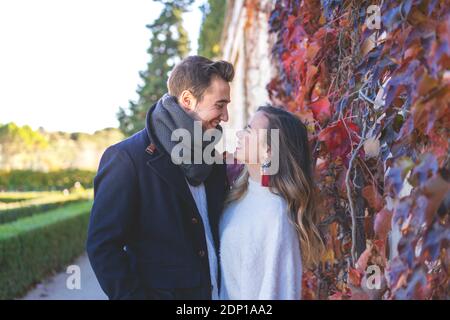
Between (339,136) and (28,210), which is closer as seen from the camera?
(339,136)

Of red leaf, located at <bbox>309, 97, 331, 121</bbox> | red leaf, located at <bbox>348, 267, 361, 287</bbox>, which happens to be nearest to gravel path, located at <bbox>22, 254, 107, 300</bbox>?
red leaf, located at <bbox>309, 97, 331, 121</bbox>

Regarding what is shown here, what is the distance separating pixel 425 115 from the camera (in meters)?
1.26

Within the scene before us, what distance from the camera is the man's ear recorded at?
1.98m

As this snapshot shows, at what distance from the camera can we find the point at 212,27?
14.7m

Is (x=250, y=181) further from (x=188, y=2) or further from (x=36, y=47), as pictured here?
(x=188, y=2)

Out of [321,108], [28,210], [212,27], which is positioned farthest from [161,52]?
[321,108]

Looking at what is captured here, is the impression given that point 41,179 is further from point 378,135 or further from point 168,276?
point 378,135

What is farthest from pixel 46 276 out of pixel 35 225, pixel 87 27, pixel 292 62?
pixel 87 27

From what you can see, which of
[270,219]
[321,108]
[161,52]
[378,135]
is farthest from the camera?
[161,52]

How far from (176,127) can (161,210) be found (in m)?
0.28

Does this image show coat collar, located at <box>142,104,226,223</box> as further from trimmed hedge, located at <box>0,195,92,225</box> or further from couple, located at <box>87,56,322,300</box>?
trimmed hedge, located at <box>0,195,92,225</box>

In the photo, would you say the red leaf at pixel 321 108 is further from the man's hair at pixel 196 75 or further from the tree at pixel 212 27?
the tree at pixel 212 27

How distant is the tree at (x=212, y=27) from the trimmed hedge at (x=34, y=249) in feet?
22.5

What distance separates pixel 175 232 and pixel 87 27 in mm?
15089
